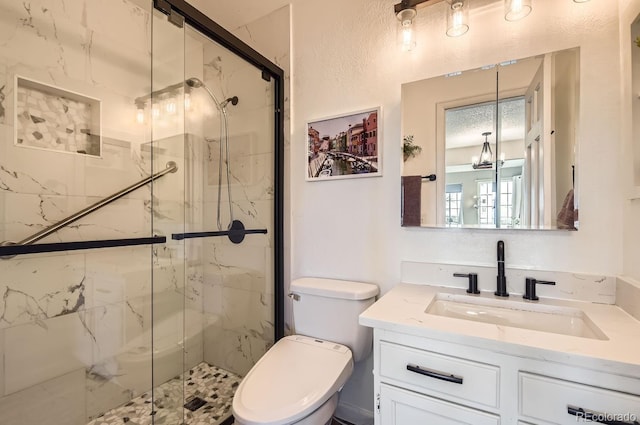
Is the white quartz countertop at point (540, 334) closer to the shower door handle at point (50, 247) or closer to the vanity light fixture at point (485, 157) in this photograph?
the vanity light fixture at point (485, 157)

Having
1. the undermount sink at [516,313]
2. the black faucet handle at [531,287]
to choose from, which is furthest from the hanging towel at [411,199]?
the black faucet handle at [531,287]

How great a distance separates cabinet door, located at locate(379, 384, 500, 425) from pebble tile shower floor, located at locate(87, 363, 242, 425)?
1092 millimetres

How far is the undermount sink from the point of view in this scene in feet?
3.40

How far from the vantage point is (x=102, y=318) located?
62.4 inches

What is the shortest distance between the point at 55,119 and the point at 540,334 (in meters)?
2.24

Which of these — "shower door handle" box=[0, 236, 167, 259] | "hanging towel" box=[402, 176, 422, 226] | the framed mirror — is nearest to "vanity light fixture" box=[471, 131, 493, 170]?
the framed mirror

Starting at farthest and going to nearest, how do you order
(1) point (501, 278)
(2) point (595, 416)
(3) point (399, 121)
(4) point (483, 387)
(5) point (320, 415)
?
(3) point (399, 121) → (1) point (501, 278) → (5) point (320, 415) → (4) point (483, 387) → (2) point (595, 416)

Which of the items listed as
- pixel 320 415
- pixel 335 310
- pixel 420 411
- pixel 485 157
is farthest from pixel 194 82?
pixel 420 411

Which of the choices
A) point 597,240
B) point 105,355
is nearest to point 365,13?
point 597,240

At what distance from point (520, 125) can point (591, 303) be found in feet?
2.51

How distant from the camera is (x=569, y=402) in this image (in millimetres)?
739

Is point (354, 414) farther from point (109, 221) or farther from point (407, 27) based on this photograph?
point (407, 27)

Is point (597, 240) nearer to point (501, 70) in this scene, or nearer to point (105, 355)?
point (501, 70)

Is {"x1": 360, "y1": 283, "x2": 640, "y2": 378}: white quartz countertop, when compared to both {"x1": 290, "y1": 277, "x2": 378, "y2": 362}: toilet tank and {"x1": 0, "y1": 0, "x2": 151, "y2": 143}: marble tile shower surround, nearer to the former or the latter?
{"x1": 290, "y1": 277, "x2": 378, "y2": 362}: toilet tank
